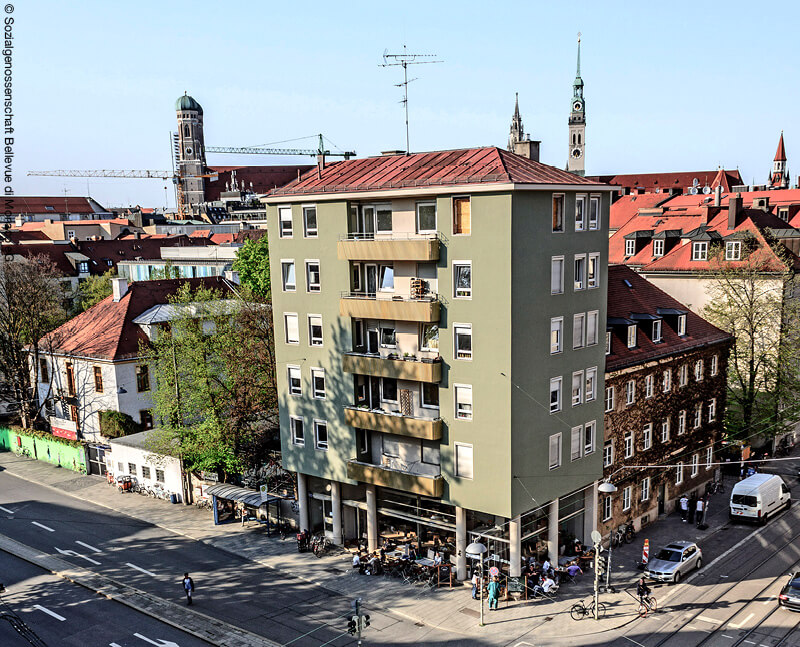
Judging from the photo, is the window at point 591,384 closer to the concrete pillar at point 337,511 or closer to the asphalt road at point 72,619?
the concrete pillar at point 337,511

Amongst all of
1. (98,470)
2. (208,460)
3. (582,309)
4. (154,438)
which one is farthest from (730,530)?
(98,470)

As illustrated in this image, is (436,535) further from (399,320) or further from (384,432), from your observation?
(399,320)

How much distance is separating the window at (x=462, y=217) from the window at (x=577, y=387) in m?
8.97

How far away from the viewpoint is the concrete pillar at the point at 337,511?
129ft

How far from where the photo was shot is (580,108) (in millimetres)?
169625

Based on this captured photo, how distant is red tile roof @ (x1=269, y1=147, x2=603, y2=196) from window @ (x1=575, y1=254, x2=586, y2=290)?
3465 mm

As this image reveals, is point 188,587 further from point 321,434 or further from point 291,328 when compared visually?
point 291,328

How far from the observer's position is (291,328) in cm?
3900

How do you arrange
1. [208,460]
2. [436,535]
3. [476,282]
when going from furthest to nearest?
[208,460] < [436,535] < [476,282]

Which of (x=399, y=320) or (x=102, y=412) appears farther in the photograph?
(x=102, y=412)

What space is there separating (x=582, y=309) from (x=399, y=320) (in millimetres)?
8869

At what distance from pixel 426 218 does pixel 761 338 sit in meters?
32.3

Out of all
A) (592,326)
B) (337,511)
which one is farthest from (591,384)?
(337,511)

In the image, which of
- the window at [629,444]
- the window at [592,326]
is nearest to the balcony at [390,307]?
the window at [592,326]
